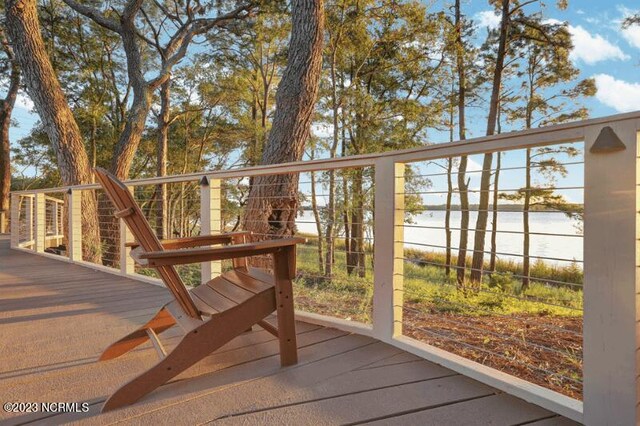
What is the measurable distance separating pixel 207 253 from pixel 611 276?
143cm

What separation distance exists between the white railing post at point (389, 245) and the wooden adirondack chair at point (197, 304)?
0.52 m

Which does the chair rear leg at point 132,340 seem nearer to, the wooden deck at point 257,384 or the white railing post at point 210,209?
the wooden deck at point 257,384

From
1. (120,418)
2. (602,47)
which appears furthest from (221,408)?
(602,47)

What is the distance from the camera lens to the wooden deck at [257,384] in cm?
147

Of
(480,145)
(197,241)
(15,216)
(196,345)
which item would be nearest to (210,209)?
(197,241)

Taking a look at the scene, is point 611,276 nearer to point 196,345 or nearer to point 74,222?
point 196,345

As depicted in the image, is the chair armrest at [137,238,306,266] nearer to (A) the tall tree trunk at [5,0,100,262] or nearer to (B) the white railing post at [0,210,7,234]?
(A) the tall tree trunk at [5,0,100,262]

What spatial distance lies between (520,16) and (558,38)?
4.23 ft

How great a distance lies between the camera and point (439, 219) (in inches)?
650

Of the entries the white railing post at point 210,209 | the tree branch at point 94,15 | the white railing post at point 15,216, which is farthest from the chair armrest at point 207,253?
the tree branch at point 94,15

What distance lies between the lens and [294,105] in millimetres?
4371

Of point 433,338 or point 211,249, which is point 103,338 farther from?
point 433,338

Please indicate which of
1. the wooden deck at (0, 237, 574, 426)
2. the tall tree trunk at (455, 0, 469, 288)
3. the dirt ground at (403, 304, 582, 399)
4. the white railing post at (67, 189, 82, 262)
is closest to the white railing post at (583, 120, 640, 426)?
the wooden deck at (0, 237, 574, 426)

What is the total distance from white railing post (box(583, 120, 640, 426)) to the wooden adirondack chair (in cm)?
113
